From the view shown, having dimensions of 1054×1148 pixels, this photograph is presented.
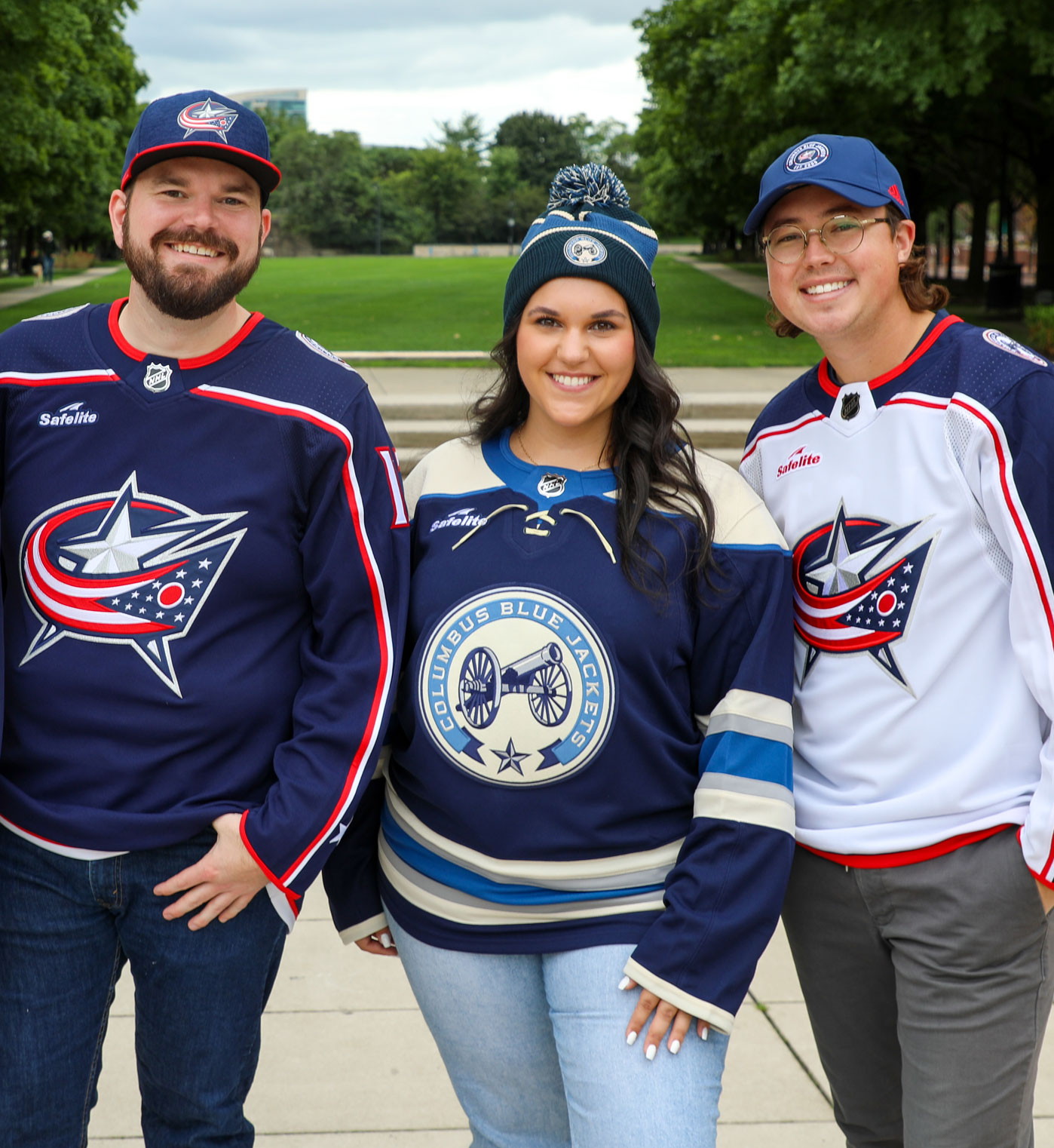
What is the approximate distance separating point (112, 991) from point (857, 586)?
65.5 inches

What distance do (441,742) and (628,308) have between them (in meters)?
0.93

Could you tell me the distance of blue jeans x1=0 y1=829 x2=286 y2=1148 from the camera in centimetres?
224

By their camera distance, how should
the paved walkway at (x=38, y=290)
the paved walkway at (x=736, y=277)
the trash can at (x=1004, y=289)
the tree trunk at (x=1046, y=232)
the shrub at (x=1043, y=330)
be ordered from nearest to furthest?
the shrub at (x=1043, y=330), the trash can at (x=1004, y=289), the tree trunk at (x=1046, y=232), the paved walkway at (x=38, y=290), the paved walkway at (x=736, y=277)

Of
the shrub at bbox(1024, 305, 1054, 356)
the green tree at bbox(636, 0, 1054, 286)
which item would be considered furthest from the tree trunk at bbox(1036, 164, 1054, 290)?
the shrub at bbox(1024, 305, 1054, 356)

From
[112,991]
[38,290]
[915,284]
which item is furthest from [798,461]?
[38,290]

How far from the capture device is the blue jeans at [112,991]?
2242 millimetres

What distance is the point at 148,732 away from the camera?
2205mm

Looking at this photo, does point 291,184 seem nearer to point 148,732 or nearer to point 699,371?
point 699,371

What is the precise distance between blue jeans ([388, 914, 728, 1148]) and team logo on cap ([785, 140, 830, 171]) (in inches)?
60.4

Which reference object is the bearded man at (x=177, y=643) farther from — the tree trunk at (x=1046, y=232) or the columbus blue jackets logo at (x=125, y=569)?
the tree trunk at (x=1046, y=232)

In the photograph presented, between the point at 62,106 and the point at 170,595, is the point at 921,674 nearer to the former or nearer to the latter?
the point at 170,595

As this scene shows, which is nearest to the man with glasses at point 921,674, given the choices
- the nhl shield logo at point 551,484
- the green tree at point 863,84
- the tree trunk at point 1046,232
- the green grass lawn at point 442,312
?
the nhl shield logo at point 551,484

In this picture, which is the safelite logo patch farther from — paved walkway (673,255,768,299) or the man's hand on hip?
paved walkway (673,255,768,299)

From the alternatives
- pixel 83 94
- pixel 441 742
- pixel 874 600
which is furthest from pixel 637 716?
pixel 83 94
